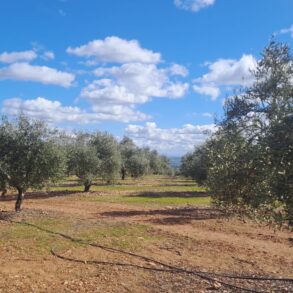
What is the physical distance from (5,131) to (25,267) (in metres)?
13.1

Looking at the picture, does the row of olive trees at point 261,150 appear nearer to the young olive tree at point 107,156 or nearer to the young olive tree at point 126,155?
the young olive tree at point 107,156

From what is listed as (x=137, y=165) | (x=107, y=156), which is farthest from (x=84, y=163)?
(x=137, y=165)

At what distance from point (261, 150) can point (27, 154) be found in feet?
59.9

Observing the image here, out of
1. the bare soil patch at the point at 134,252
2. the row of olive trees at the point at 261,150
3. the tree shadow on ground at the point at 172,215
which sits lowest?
the bare soil patch at the point at 134,252

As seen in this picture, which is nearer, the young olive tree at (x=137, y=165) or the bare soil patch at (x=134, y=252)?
the bare soil patch at (x=134, y=252)

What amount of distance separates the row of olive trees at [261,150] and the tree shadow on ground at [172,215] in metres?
12.1

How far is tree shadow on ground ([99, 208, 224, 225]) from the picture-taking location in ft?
84.2

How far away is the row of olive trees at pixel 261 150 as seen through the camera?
9016mm

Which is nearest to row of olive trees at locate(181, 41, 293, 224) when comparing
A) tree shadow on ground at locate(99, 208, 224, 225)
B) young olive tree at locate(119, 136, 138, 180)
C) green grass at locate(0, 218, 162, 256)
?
green grass at locate(0, 218, 162, 256)

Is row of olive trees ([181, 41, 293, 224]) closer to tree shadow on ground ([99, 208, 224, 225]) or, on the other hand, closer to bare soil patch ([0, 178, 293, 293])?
bare soil patch ([0, 178, 293, 293])

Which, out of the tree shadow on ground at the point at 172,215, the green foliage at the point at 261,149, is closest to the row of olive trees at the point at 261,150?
the green foliage at the point at 261,149

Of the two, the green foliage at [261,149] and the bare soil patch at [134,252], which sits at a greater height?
the green foliage at [261,149]

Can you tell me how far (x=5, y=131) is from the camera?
25312 mm

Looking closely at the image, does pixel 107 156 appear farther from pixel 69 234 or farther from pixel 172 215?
pixel 69 234
